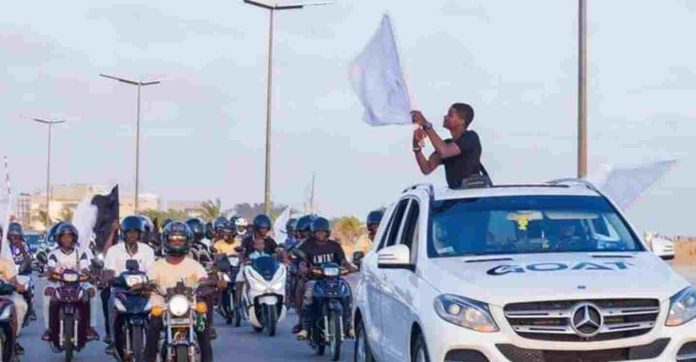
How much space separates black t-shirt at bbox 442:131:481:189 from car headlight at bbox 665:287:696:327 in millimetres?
3414

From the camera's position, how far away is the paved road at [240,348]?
17844 mm

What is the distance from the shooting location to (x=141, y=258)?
16141 millimetres

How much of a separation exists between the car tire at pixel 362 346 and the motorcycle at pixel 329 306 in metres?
3.23

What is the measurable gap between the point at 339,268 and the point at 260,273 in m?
3.48

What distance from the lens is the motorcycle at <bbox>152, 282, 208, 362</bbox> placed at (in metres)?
13.0

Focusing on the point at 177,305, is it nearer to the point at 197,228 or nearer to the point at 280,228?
the point at 197,228

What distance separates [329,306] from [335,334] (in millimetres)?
330

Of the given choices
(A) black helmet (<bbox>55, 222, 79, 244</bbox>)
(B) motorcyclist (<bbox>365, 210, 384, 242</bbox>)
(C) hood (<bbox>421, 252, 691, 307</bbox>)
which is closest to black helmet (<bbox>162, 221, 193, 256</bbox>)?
(C) hood (<bbox>421, 252, 691, 307</bbox>)

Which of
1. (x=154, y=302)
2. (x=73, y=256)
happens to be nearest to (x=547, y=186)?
(x=154, y=302)

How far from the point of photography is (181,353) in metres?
13.0

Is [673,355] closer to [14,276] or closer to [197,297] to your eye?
[197,297]

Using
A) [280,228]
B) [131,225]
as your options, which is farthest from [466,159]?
[280,228]

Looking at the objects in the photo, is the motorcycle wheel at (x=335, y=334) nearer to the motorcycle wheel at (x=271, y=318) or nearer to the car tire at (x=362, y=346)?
the car tire at (x=362, y=346)

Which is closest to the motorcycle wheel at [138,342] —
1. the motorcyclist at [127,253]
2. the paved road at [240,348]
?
the motorcyclist at [127,253]
